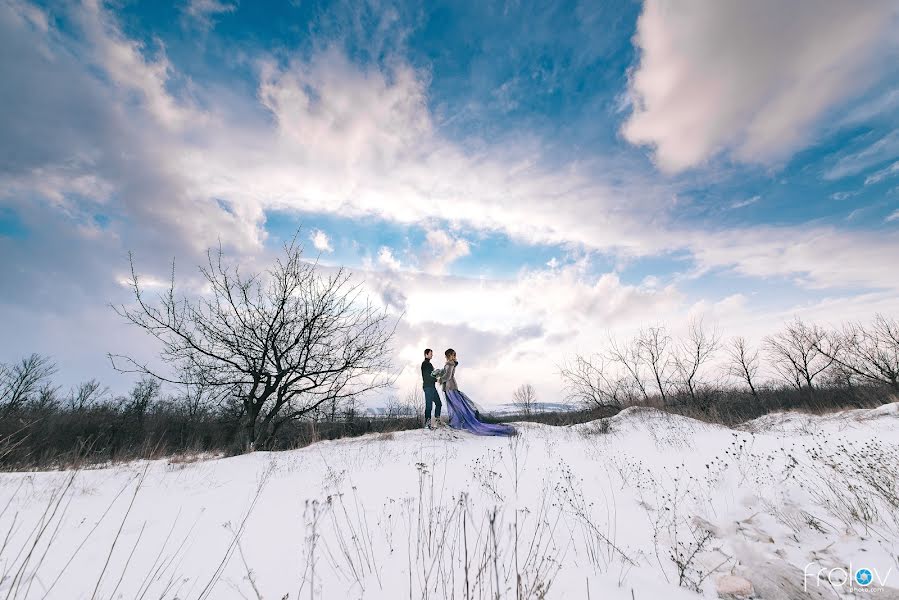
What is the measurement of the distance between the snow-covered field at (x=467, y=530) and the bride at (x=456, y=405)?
218cm

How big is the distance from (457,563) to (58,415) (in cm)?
4376

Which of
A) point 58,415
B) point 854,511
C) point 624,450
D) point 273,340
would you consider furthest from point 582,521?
point 58,415

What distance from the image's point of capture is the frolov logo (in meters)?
2.33

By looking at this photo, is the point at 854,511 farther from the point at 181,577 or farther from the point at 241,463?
the point at 241,463

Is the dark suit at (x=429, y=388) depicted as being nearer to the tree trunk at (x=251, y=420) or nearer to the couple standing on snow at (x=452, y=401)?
the couple standing on snow at (x=452, y=401)

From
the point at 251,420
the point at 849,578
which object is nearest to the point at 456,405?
the point at 251,420

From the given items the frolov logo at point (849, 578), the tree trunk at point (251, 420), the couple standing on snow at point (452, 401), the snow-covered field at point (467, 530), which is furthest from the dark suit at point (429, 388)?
the frolov logo at point (849, 578)

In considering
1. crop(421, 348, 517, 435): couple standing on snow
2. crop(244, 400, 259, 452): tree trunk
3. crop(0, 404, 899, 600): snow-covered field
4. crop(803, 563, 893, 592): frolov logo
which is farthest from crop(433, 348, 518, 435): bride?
crop(803, 563, 893, 592): frolov logo

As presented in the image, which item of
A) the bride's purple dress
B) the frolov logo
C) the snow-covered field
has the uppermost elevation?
the bride's purple dress

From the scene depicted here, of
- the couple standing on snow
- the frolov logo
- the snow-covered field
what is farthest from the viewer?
the couple standing on snow

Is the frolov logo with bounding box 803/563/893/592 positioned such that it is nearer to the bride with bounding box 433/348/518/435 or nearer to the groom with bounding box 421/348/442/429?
the bride with bounding box 433/348/518/435

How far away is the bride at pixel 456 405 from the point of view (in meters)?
9.62

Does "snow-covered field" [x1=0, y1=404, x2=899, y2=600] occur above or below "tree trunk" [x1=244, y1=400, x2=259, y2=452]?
below

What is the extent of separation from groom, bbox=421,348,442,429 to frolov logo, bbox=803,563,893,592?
25.8ft
